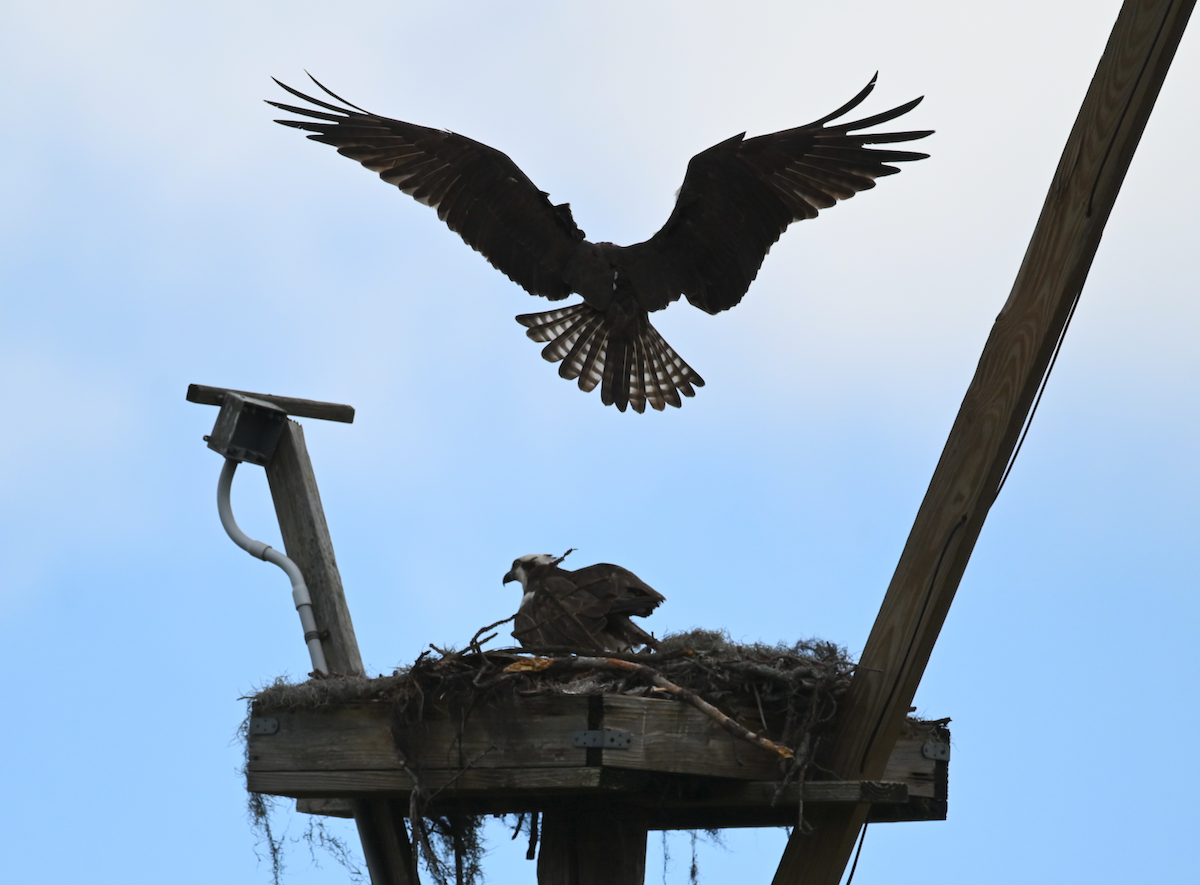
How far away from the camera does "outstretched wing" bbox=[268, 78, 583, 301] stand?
6.56 m

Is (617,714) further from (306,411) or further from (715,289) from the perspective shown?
(715,289)

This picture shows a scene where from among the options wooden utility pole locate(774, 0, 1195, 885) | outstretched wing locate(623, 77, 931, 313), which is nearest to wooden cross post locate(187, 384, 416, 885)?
wooden utility pole locate(774, 0, 1195, 885)

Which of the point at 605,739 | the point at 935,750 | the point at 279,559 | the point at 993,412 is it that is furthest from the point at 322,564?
the point at 993,412

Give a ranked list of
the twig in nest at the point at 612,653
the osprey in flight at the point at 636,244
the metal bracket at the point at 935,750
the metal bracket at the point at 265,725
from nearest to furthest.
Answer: the twig in nest at the point at 612,653 → the metal bracket at the point at 265,725 → the metal bracket at the point at 935,750 → the osprey in flight at the point at 636,244

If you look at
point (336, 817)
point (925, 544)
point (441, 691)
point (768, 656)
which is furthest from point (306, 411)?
point (925, 544)

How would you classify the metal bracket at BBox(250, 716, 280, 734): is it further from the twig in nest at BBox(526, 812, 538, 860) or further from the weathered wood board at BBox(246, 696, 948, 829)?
the twig in nest at BBox(526, 812, 538, 860)

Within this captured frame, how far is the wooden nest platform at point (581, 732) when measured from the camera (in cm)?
336

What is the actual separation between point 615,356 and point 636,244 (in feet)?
1.82

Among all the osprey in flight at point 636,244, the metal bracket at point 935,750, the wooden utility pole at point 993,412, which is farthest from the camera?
the osprey in flight at point 636,244

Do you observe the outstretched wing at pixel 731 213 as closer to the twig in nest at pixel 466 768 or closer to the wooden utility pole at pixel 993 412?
the wooden utility pole at pixel 993 412

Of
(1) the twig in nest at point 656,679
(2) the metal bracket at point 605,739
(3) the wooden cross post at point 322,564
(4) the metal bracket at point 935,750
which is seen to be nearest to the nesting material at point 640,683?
(1) the twig in nest at point 656,679

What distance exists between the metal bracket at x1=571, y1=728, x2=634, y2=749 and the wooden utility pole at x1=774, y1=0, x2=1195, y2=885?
57 cm

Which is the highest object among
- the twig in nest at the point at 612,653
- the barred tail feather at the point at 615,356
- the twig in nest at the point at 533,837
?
the barred tail feather at the point at 615,356

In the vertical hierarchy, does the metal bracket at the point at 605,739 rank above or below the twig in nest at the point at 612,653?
below
